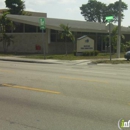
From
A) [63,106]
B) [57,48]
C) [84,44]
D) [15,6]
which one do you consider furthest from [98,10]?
[63,106]

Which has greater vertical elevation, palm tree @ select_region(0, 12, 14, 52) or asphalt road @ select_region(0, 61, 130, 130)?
palm tree @ select_region(0, 12, 14, 52)

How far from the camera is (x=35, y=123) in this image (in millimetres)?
5215

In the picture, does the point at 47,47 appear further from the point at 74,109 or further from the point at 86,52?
the point at 74,109

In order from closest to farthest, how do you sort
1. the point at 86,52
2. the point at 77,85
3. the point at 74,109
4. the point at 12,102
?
the point at 74,109
the point at 12,102
the point at 77,85
the point at 86,52

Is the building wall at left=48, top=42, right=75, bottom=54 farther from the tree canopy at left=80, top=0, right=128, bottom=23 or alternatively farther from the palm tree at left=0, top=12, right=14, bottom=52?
the tree canopy at left=80, top=0, right=128, bottom=23

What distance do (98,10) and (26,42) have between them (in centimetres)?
6807

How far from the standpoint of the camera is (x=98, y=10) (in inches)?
3821

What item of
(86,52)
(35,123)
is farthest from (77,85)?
(86,52)

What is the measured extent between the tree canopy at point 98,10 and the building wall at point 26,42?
212ft

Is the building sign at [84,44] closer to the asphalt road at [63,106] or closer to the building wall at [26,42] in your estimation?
the building wall at [26,42]

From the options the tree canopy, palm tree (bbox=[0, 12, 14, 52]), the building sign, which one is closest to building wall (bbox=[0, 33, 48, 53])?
palm tree (bbox=[0, 12, 14, 52])

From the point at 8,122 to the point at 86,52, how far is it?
23.0 m

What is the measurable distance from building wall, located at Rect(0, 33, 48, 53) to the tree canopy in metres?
64.5

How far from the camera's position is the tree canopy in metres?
93.6
